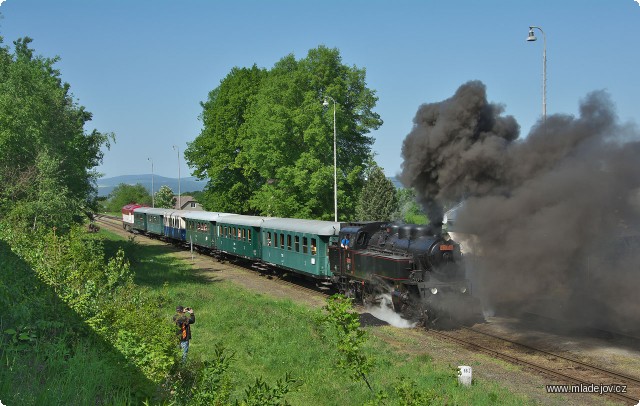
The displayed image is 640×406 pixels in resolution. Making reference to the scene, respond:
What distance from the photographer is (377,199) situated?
46.1 metres

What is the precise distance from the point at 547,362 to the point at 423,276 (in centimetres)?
421

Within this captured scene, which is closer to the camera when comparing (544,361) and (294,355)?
(294,355)

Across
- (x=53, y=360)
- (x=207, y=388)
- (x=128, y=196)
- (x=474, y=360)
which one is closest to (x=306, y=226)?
(x=474, y=360)

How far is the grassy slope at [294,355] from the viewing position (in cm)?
1070

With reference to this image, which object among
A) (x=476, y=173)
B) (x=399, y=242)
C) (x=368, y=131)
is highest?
(x=368, y=131)

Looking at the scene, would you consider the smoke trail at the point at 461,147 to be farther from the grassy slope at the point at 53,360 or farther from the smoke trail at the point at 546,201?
the grassy slope at the point at 53,360

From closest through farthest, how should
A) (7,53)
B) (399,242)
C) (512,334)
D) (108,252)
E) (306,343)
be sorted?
(306,343)
(512,334)
(399,242)
(7,53)
(108,252)

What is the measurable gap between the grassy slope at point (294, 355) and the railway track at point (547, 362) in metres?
1.82

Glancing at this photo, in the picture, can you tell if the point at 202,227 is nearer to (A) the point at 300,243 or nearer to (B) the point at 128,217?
(A) the point at 300,243

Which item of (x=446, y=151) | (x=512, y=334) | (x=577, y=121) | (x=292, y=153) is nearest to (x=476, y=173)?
(x=446, y=151)

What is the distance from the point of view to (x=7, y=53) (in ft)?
93.7

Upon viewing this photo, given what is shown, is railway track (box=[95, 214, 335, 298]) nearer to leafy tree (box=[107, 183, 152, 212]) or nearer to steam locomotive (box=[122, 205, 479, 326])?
steam locomotive (box=[122, 205, 479, 326])

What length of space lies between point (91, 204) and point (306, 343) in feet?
80.6

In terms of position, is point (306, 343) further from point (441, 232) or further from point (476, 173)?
point (476, 173)
